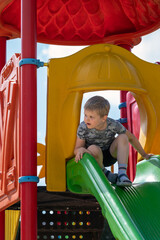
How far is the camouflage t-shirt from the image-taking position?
177 inches

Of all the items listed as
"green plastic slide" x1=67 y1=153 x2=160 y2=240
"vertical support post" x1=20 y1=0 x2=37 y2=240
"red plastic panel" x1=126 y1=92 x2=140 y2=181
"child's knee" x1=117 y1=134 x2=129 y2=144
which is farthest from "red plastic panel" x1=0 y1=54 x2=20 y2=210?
"red plastic panel" x1=126 y1=92 x2=140 y2=181

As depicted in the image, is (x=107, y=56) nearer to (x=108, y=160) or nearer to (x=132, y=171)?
(x=108, y=160)

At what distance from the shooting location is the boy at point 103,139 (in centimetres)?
428

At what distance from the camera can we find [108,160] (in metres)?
4.68

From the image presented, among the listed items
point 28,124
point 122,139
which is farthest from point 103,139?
point 28,124

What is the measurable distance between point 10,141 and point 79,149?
0.82 metres

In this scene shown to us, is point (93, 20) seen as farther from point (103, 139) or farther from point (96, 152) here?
point (96, 152)

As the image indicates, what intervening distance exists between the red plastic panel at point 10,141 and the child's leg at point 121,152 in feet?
2.98

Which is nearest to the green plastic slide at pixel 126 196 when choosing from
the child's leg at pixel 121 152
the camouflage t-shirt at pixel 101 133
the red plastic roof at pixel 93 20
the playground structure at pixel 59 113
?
the playground structure at pixel 59 113

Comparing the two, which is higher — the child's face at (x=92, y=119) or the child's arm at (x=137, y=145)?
the child's face at (x=92, y=119)

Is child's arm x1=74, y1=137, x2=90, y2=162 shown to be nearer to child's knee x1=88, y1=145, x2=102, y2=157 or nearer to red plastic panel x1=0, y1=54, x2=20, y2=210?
child's knee x1=88, y1=145, x2=102, y2=157

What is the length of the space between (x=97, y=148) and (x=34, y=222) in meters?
0.84

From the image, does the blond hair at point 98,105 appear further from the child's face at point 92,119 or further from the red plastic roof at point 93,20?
the red plastic roof at point 93,20

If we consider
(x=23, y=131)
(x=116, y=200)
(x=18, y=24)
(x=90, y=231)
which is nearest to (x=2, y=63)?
(x=18, y=24)
